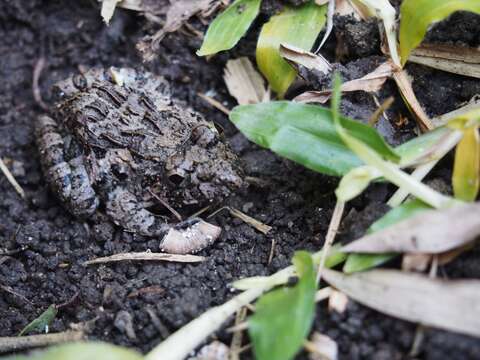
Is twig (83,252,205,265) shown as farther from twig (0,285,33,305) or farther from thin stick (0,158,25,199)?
thin stick (0,158,25,199)

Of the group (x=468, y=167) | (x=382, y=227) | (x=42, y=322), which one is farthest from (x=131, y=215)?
(x=468, y=167)

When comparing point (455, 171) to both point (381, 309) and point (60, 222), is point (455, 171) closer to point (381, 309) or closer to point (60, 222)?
point (381, 309)

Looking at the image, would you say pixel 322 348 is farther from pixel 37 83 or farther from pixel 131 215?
pixel 37 83

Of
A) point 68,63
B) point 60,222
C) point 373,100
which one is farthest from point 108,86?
point 373,100

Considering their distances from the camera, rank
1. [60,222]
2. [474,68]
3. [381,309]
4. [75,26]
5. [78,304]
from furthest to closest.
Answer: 1. [75,26]
2. [60,222]
3. [474,68]
4. [78,304]
5. [381,309]

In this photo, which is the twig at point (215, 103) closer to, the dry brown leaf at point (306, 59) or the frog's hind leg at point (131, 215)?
the dry brown leaf at point (306, 59)

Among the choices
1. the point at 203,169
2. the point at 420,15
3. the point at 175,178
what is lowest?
the point at 175,178

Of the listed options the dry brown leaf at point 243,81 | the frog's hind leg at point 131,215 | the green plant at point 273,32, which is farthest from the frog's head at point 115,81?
the frog's hind leg at point 131,215
